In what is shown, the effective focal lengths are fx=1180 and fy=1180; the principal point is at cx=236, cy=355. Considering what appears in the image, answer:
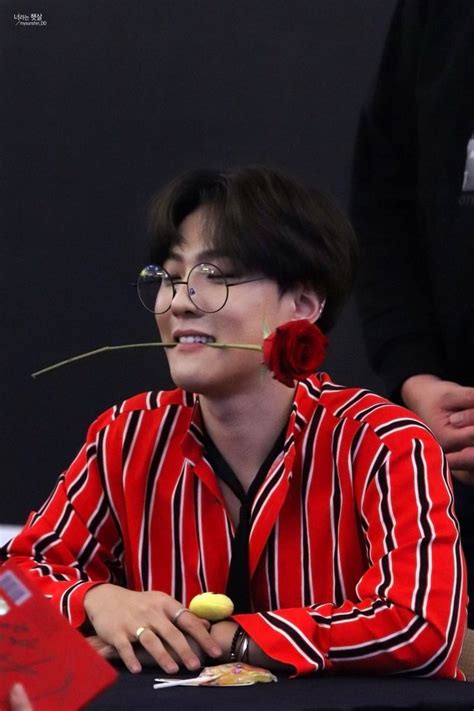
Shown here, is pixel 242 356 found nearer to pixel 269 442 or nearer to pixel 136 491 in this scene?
pixel 269 442

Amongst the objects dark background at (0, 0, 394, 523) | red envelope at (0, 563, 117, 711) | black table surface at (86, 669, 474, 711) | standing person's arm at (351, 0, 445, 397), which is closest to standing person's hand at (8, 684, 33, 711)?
red envelope at (0, 563, 117, 711)

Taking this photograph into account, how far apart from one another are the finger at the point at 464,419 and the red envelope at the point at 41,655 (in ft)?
3.13

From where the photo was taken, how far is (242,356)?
177cm

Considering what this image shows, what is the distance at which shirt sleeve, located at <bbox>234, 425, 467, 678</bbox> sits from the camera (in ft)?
4.89

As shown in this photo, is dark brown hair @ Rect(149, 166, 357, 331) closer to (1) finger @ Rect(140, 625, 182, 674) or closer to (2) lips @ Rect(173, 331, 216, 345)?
(2) lips @ Rect(173, 331, 216, 345)

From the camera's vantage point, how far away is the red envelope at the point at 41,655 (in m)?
1.03

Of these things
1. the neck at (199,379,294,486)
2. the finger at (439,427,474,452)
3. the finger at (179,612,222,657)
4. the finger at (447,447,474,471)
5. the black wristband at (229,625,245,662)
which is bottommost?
the black wristband at (229,625,245,662)

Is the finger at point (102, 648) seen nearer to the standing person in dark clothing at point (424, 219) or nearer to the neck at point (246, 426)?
the neck at point (246, 426)

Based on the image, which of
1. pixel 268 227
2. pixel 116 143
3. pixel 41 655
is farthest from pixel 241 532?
pixel 116 143

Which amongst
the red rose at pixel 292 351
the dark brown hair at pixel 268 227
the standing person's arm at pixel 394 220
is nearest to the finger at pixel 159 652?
the red rose at pixel 292 351

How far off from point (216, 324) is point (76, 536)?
1.30ft

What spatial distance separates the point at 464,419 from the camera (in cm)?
187

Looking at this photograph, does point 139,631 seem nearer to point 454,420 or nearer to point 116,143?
point 454,420

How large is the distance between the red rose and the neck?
40cm
